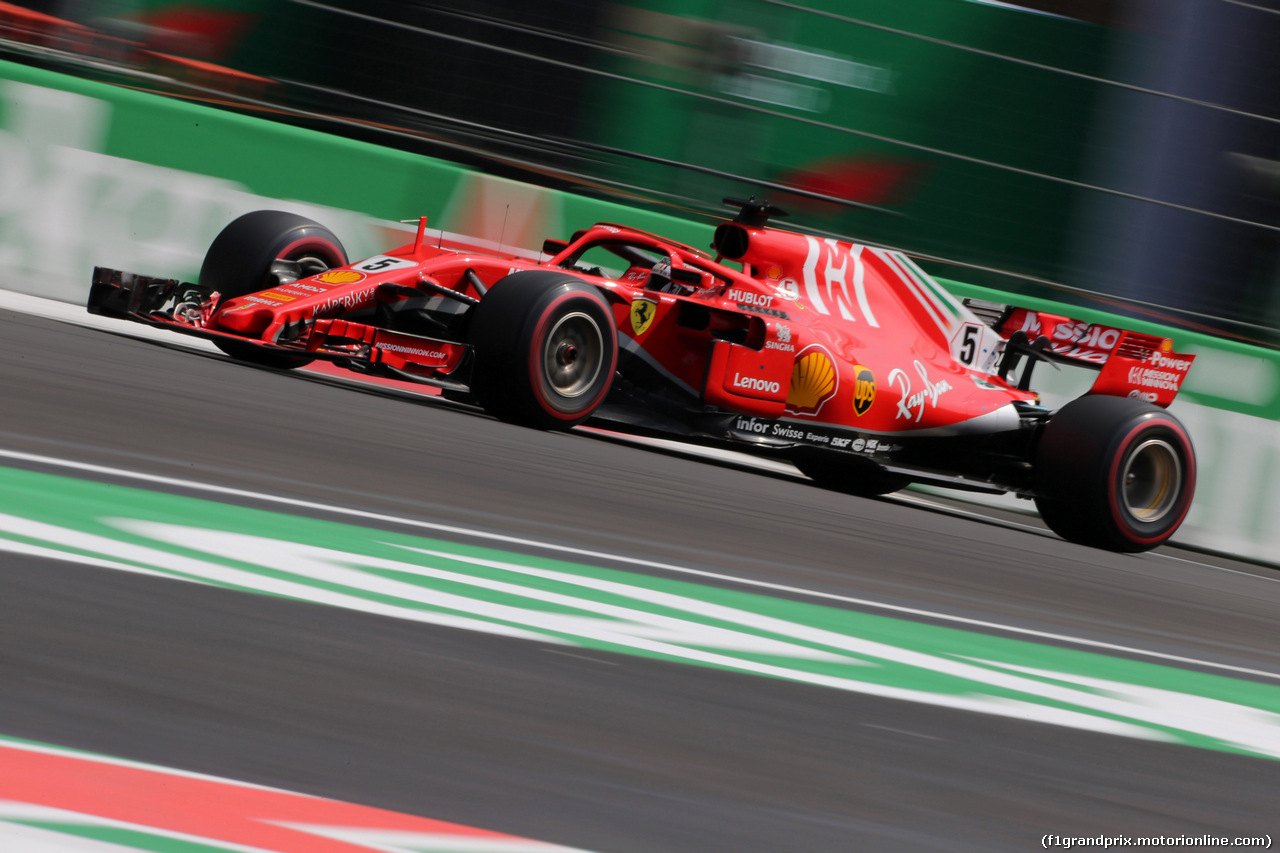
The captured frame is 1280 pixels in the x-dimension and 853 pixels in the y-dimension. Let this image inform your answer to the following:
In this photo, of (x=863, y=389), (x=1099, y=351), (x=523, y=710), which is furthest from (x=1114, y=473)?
(x=523, y=710)

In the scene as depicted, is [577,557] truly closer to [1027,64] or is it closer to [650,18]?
[650,18]

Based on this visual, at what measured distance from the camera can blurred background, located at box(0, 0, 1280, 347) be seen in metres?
9.75

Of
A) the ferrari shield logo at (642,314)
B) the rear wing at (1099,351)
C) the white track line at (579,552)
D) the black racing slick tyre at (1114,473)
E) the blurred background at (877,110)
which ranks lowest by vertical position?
the white track line at (579,552)

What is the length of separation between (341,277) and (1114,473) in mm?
4184

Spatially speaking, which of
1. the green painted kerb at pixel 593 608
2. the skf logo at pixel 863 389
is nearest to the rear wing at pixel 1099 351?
the skf logo at pixel 863 389

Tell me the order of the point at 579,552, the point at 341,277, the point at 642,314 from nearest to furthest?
the point at 579,552
the point at 341,277
the point at 642,314

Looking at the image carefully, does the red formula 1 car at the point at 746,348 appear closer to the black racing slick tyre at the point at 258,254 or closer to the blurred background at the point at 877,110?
the black racing slick tyre at the point at 258,254

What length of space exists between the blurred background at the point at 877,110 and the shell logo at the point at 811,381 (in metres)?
2.45

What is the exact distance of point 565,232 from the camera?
377 inches

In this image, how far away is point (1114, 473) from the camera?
8180mm

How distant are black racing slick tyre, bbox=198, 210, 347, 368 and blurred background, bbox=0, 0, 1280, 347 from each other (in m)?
1.95

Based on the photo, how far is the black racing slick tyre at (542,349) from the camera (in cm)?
693

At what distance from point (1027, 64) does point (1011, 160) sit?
0.69 meters

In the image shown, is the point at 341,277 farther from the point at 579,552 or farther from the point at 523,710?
the point at 523,710
